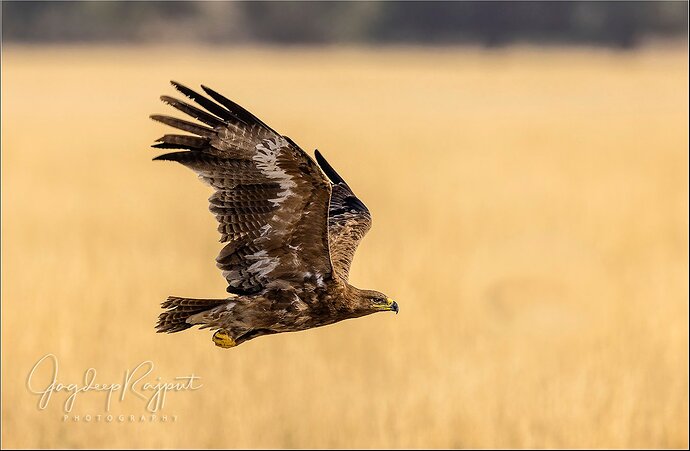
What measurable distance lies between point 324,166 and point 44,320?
49.9 ft

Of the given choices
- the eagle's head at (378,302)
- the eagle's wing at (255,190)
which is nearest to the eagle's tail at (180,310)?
the eagle's wing at (255,190)

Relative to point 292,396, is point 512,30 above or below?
above

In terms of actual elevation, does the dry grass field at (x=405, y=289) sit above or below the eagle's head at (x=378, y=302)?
above

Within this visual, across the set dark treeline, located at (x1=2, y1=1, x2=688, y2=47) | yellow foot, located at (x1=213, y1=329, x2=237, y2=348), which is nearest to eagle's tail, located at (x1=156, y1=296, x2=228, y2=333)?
yellow foot, located at (x1=213, y1=329, x2=237, y2=348)

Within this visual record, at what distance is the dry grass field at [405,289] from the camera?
2027 cm

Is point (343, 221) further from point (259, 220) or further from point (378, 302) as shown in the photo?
point (378, 302)

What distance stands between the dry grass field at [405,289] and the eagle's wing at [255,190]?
48.4 feet

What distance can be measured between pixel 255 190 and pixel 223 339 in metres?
1.07

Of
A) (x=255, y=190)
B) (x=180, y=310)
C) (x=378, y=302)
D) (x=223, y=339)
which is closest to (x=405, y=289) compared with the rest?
(x=255, y=190)

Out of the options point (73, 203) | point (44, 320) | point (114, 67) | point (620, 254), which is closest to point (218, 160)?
point (44, 320)

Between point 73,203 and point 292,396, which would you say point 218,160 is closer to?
point 292,396

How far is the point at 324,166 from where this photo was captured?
23.5ft

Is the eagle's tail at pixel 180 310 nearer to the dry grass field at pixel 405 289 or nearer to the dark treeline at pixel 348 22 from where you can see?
the dry grass field at pixel 405 289

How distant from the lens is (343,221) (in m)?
7.20
